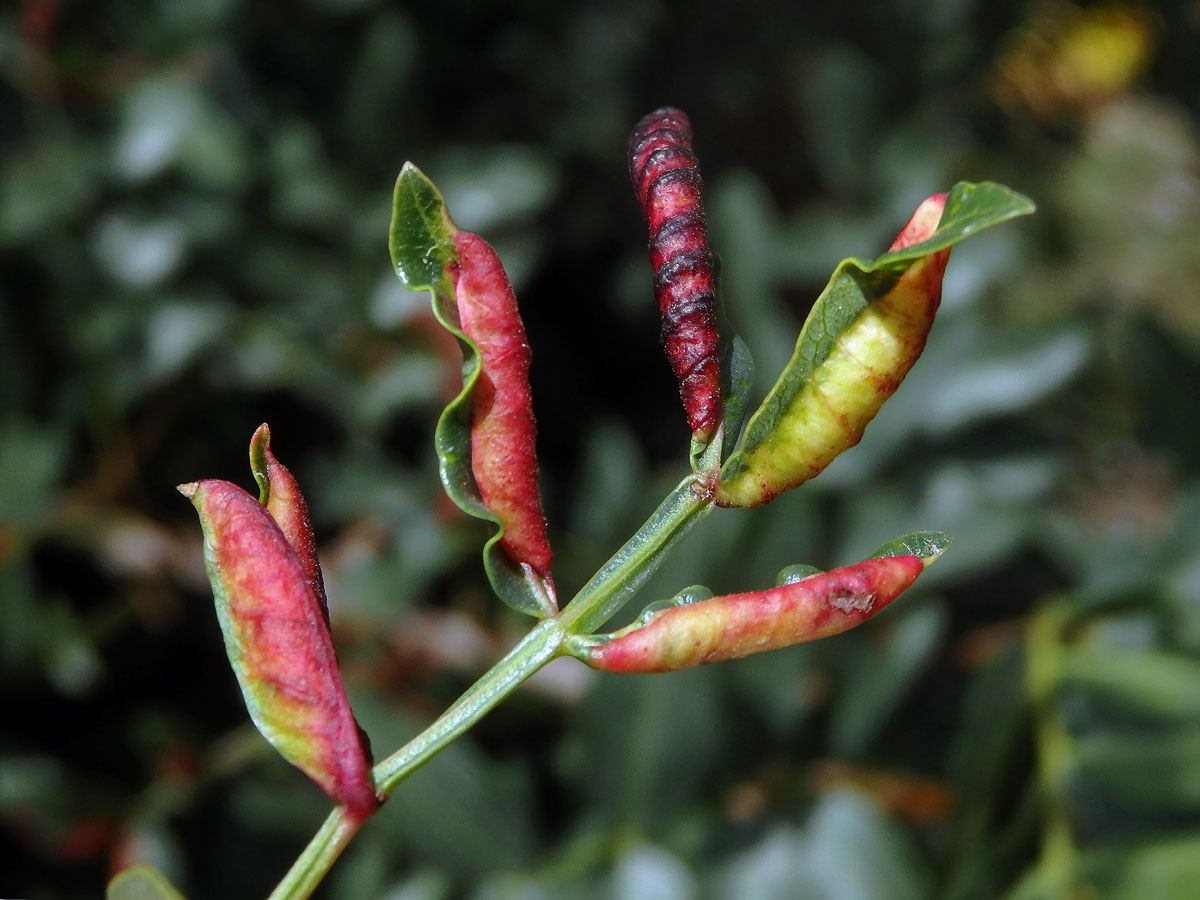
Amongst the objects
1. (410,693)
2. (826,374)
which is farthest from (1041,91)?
(826,374)

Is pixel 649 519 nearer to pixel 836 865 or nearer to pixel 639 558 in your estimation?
pixel 639 558

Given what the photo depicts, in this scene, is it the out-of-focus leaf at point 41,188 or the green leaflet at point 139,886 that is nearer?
the green leaflet at point 139,886

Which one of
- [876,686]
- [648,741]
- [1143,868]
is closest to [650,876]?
[648,741]

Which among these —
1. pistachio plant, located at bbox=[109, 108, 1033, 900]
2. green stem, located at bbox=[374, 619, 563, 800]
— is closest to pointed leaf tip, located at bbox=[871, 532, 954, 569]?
pistachio plant, located at bbox=[109, 108, 1033, 900]

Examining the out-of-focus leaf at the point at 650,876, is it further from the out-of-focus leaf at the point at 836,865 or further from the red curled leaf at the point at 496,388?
the red curled leaf at the point at 496,388

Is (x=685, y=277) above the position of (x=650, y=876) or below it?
above

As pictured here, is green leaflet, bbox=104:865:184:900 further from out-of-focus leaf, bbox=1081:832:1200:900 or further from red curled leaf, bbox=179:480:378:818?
out-of-focus leaf, bbox=1081:832:1200:900

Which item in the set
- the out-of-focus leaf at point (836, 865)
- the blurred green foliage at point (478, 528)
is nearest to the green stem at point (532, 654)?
the blurred green foliage at point (478, 528)
